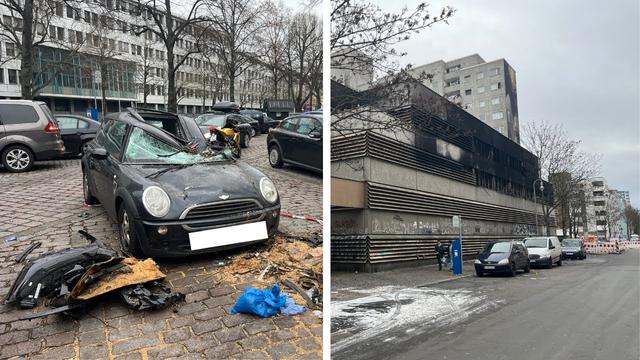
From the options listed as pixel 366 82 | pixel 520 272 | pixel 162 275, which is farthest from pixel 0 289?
pixel 520 272

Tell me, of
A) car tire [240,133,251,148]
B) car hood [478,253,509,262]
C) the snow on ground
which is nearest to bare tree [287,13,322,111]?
car tire [240,133,251,148]

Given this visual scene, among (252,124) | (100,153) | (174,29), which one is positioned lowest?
(100,153)

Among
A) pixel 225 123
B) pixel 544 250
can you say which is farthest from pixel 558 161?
pixel 225 123

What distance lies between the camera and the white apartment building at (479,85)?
1246 mm

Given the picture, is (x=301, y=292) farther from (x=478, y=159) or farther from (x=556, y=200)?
(x=556, y=200)

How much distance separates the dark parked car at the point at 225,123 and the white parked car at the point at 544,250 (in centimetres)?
100

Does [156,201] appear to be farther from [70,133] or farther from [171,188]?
[70,133]

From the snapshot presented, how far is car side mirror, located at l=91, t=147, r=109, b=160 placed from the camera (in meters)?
1.27

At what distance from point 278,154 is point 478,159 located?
650 millimetres

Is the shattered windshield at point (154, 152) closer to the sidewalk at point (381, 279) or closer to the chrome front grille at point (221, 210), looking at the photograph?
the chrome front grille at point (221, 210)

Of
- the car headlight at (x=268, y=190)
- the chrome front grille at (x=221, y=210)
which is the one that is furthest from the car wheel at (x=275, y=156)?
the chrome front grille at (x=221, y=210)

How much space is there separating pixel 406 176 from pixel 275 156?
469mm

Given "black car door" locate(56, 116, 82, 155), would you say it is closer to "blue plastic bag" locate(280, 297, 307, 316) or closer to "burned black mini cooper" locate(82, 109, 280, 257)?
"burned black mini cooper" locate(82, 109, 280, 257)

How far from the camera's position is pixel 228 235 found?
3.96 ft
